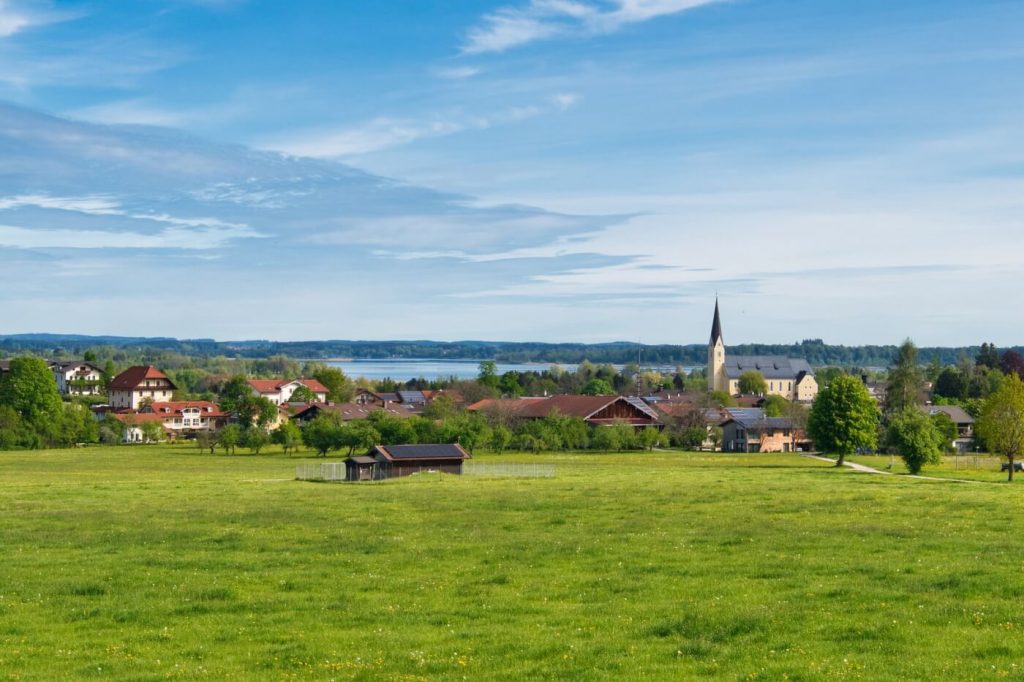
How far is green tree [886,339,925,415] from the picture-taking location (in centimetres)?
15038

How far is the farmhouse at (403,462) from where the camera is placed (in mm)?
77438

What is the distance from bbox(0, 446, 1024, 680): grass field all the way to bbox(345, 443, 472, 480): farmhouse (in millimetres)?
27848

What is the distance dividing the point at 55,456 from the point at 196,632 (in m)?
100

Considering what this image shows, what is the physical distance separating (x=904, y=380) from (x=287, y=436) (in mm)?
85656

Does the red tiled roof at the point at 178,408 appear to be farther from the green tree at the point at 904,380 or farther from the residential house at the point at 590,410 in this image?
the green tree at the point at 904,380

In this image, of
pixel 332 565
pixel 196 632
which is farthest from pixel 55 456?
pixel 196 632

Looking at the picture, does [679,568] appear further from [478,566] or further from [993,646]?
[993,646]

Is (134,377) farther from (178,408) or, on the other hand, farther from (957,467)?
(957,467)

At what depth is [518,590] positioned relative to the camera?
2492 cm

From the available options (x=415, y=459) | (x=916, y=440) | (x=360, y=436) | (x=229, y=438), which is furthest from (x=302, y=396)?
(x=916, y=440)

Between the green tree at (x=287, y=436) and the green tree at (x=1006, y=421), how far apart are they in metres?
73.6

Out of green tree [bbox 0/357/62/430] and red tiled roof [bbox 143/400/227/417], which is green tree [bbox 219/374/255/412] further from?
green tree [bbox 0/357/62/430]

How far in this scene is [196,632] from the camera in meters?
20.9

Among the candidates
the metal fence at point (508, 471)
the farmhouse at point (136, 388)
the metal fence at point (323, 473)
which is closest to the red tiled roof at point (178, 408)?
the farmhouse at point (136, 388)
